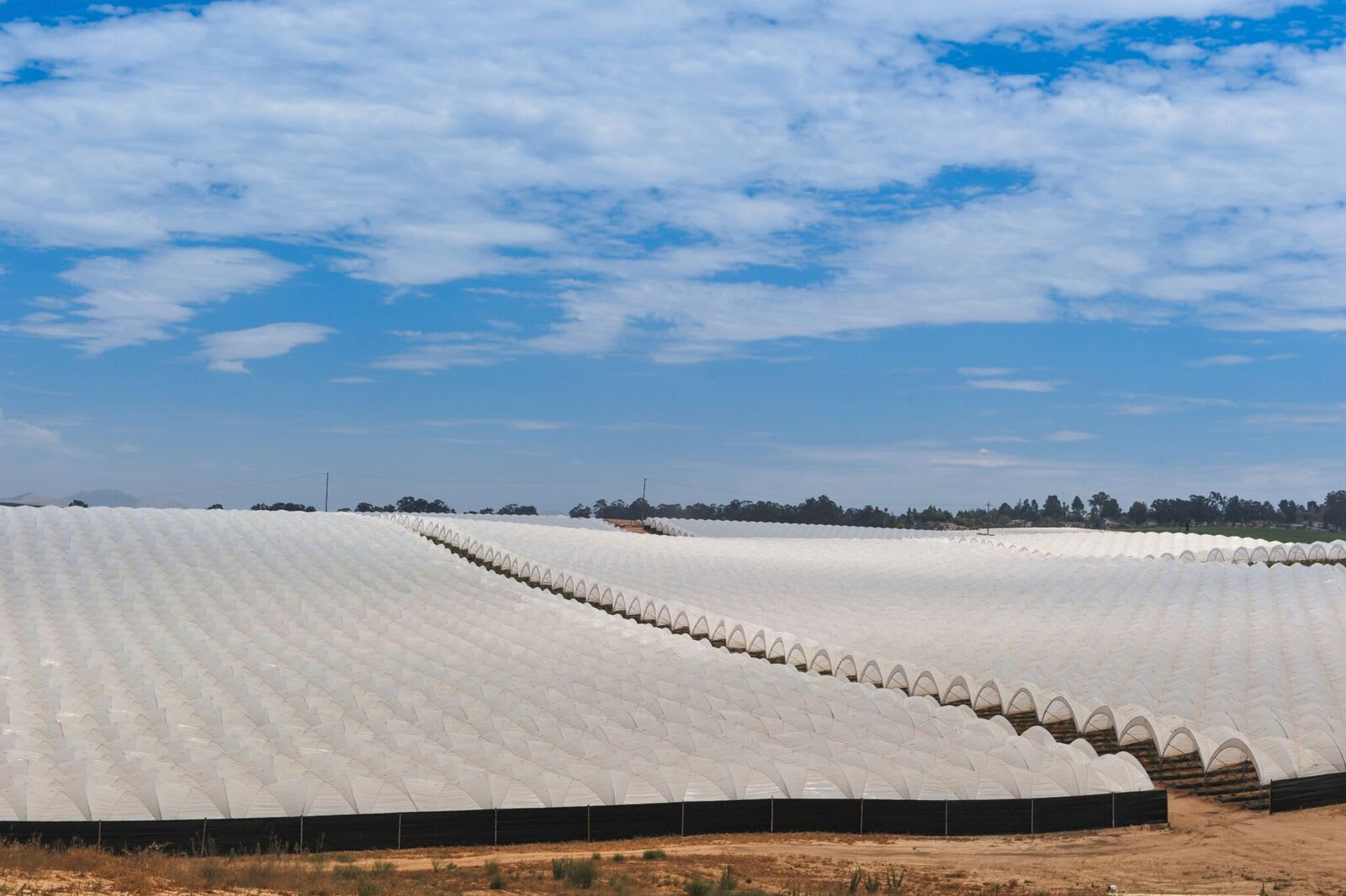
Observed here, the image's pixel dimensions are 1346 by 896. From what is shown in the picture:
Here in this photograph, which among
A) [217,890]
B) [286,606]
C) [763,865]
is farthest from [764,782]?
[286,606]

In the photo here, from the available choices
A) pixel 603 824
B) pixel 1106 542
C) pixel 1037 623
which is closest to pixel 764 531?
pixel 1106 542

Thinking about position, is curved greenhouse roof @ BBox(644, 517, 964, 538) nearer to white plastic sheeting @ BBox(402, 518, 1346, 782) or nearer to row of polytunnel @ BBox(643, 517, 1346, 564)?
row of polytunnel @ BBox(643, 517, 1346, 564)

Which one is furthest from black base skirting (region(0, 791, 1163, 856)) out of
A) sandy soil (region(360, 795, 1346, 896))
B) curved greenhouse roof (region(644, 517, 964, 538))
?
curved greenhouse roof (region(644, 517, 964, 538))

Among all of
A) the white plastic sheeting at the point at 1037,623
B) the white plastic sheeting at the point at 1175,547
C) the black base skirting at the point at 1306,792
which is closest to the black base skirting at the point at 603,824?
the black base skirting at the point at 1306,792

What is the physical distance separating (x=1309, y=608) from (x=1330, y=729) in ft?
85.9

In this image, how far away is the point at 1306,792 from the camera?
102 feet

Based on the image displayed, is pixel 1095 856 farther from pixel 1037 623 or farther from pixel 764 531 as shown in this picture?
pixel 764 531

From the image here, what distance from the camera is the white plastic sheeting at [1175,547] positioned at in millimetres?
84125

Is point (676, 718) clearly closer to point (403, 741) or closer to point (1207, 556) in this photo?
point (403, 741)

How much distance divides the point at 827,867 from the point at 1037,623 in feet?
118

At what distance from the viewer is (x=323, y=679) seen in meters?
42.9

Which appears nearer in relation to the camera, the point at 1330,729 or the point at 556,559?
the point at 1330,729

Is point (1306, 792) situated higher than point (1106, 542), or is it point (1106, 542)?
point (1106, 542)

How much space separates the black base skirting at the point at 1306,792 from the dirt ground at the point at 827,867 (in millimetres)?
557
